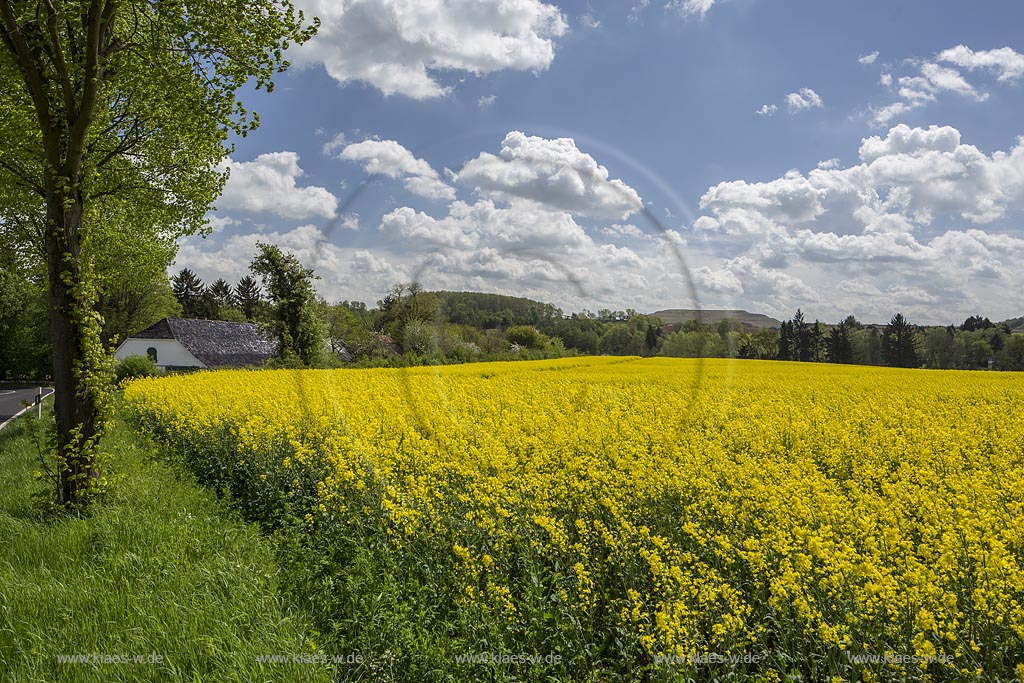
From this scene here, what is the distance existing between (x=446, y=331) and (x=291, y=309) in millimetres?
18771

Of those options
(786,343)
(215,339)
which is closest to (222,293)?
(215,339)

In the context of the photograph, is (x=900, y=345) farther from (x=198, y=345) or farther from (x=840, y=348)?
(x=198, y=345)

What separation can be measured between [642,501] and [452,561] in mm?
1870

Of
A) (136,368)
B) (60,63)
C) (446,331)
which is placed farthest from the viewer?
(136,368)

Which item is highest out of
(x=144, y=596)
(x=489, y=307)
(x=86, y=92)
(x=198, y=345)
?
(x=86, y=92)

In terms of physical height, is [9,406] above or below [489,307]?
below

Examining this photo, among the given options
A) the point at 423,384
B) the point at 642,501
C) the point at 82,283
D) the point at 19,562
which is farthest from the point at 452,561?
the point at 423,384

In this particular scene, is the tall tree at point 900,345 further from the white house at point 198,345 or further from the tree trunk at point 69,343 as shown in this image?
the tree trunk at point 69,343

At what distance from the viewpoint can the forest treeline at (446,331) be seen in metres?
10.7

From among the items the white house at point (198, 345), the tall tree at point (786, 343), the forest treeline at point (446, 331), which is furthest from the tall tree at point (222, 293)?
the tall tree at point (786, 343)

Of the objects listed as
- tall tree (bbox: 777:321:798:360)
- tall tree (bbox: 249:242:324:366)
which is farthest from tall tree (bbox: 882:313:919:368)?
tall tree (bbox: 249:242:324:366)

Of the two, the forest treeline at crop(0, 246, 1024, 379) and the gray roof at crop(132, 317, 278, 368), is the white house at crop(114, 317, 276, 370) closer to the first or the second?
the gray roof at crop(132, 317, 278, 368)

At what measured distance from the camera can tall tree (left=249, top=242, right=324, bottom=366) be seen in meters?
29.0

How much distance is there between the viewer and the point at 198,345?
50562mm
